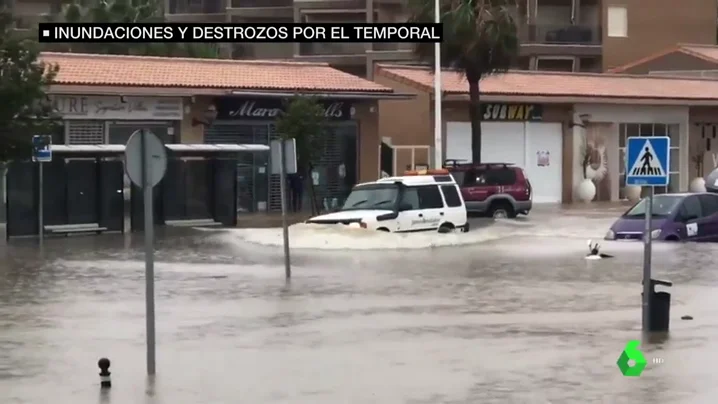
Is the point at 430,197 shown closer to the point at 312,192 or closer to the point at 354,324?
the point at 312,192

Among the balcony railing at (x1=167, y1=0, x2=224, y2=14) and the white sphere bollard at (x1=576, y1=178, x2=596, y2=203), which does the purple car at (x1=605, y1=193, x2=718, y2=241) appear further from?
the balcony railing at (x1=167, y1=0, x2=224, y2=14)

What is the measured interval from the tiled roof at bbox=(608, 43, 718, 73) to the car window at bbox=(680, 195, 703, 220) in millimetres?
31510

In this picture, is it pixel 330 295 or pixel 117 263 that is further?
pixel 117 263

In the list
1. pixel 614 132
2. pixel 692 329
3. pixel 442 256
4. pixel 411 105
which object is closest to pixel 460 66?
pixel 411 105

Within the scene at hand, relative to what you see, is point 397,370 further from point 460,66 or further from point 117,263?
point 460,66

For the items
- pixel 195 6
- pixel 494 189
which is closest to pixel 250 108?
pixel 494 189

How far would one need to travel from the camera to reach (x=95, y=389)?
38.4ft

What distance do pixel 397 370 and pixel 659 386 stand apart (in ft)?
8.18

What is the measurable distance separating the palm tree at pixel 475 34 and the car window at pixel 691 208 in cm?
1323

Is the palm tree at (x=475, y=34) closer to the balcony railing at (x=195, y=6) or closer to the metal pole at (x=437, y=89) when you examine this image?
the metal pole at (x=437, y=89)

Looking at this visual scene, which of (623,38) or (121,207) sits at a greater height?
(623,38)

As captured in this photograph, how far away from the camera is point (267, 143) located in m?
46.2

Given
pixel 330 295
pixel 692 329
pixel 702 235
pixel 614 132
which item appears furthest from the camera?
pixel 614 132

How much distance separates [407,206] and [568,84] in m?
26.2
